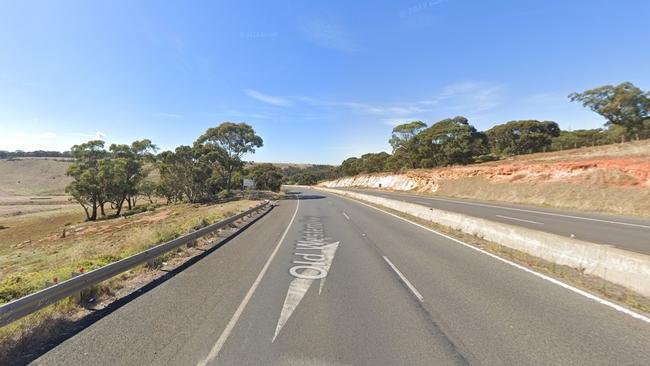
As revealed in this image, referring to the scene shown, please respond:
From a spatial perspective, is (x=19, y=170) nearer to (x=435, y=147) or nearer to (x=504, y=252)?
(x=435, y=147)

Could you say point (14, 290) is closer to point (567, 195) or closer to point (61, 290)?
point (61, 290)

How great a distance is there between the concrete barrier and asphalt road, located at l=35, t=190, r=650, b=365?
45.9 inches

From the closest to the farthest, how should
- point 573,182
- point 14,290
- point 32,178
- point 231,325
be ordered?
point 231,325
point 14,290
point 573,182
point 32,178

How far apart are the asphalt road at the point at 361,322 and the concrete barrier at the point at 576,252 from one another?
1.17m

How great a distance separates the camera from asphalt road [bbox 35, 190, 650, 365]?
12.2ft

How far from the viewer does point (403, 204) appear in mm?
21672

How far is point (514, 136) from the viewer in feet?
256


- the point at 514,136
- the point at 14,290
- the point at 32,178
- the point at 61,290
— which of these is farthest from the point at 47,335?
the point at 32,178

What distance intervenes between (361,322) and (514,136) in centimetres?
8866

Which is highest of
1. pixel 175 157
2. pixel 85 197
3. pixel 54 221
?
pixel 175 157

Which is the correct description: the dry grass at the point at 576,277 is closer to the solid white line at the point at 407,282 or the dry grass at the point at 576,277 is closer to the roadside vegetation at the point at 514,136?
the solid white line at the point at 407,282

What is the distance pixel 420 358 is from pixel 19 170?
631 ft

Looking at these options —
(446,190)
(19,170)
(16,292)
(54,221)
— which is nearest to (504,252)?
(16,292)

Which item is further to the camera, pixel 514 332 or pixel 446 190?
pixel 446 190
